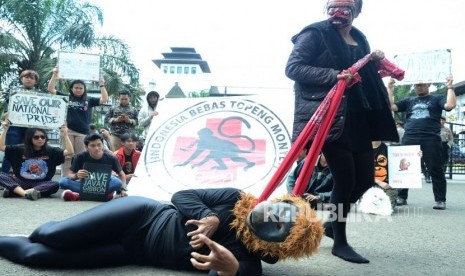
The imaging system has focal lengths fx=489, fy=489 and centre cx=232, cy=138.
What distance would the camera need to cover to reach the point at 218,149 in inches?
209

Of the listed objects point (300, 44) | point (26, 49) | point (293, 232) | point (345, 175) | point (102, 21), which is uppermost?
point (102, 21)

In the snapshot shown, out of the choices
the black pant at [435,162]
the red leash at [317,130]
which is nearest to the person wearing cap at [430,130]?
the black pant at [435,162]

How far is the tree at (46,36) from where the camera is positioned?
48.4ft

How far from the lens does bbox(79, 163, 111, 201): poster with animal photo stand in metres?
5.93

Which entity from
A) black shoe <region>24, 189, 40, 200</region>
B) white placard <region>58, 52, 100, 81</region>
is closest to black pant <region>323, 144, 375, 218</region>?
black shoe <region>24, 189, 40, 200</region>

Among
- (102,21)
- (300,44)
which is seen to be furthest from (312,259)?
(102,21)

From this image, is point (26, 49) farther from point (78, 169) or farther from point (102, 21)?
point (78, 169)

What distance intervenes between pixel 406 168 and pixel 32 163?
469 centimetres

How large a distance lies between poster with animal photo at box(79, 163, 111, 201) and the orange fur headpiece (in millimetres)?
3933

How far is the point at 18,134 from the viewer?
6711mm

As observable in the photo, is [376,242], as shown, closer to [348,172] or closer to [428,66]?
[348,172]

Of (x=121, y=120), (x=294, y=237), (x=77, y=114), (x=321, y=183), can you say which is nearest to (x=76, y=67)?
(x=77, y=114)

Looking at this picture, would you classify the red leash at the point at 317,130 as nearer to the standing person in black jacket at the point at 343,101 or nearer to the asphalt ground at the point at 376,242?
the standing person in black jacket at the point at 343,101

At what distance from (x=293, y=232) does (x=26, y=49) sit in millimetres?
15274
